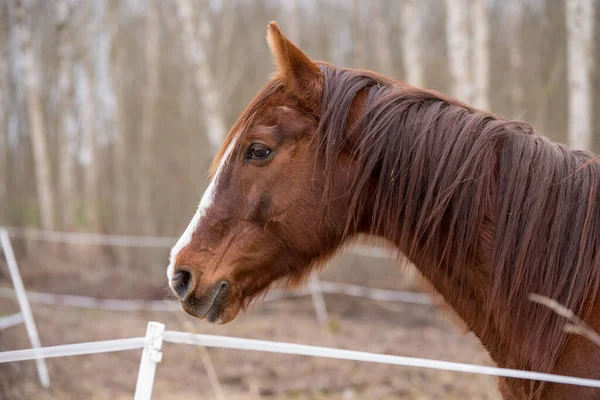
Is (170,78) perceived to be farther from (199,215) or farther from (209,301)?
(209,301)

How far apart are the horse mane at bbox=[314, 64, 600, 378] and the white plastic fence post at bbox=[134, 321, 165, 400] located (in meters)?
0.91

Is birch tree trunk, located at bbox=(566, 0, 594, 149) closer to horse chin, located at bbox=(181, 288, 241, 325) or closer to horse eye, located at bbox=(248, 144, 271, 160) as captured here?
horse eye, located at bbox=(248, 144, 271, 160)

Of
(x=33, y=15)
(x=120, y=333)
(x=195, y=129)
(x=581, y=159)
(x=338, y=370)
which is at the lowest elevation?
(x=195, y=129)

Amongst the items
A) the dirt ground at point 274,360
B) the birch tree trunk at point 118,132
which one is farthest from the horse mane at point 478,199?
the birch tree trunk at point 118,132

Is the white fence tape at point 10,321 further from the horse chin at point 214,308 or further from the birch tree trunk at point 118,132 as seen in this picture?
the birch tree trunk at point 118,132

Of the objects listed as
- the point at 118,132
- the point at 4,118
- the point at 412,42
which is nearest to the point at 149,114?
the point at 118,132

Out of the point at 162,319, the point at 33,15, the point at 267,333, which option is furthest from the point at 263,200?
the point at 33,15

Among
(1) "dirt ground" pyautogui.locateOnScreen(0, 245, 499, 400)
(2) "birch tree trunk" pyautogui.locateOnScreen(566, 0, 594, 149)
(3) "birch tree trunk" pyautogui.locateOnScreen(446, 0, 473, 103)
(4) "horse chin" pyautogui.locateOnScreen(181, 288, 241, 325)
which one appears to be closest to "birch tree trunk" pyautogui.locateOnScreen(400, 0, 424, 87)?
(3) "birch tree trunk" pyautogui.locateOnScreen(446, 0, 473, 103)

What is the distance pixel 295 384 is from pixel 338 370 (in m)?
0.59

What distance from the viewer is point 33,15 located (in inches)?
729

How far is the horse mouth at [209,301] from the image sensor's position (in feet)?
8.70

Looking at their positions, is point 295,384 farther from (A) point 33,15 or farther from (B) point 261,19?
(B) point 261,19

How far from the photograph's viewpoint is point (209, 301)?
8.71 feet

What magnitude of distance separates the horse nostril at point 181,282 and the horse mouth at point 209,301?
38mm
